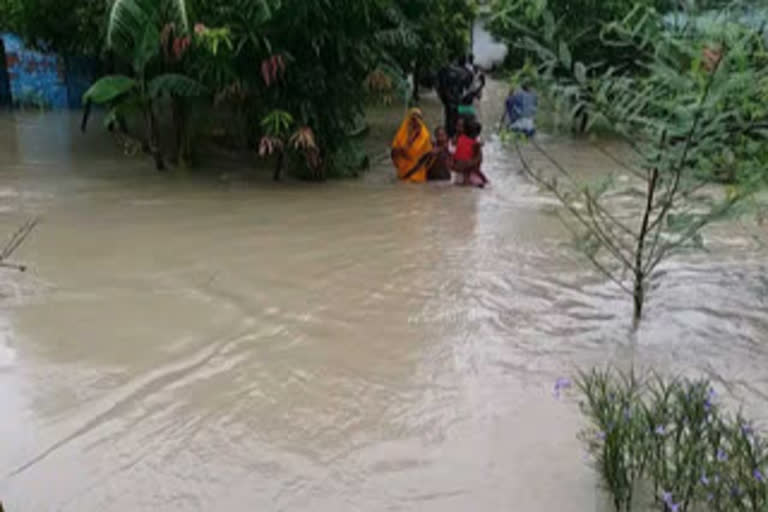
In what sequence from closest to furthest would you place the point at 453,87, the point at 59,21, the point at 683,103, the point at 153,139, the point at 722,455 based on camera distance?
the point at 722,455 < the point at 683,103 < the point at 153,139 < the point at 59,21 < the point at 453,87

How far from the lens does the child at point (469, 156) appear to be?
988 centimetres

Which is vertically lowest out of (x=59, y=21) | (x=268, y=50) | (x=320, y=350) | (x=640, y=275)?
(x=320, y=350)

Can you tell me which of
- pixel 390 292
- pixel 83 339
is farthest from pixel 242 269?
pixel 83 339

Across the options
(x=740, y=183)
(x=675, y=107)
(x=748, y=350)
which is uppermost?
(x=675, y=107)

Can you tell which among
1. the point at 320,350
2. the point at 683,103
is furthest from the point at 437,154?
the point at 683,103

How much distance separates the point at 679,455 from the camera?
3.00 m

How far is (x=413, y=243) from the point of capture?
23.9 ft

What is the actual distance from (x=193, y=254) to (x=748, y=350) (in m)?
4.27

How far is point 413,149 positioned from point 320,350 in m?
5.73

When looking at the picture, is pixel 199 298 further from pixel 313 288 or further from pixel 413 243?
pixel 413 243

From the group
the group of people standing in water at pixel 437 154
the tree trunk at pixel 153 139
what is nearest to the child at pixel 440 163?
the group of people standing in water at pixel 437 154

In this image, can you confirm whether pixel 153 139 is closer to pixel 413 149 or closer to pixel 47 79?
pixel 413 149

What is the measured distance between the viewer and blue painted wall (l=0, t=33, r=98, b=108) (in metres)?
15.9

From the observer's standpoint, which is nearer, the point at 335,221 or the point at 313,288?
the point at 313,288
